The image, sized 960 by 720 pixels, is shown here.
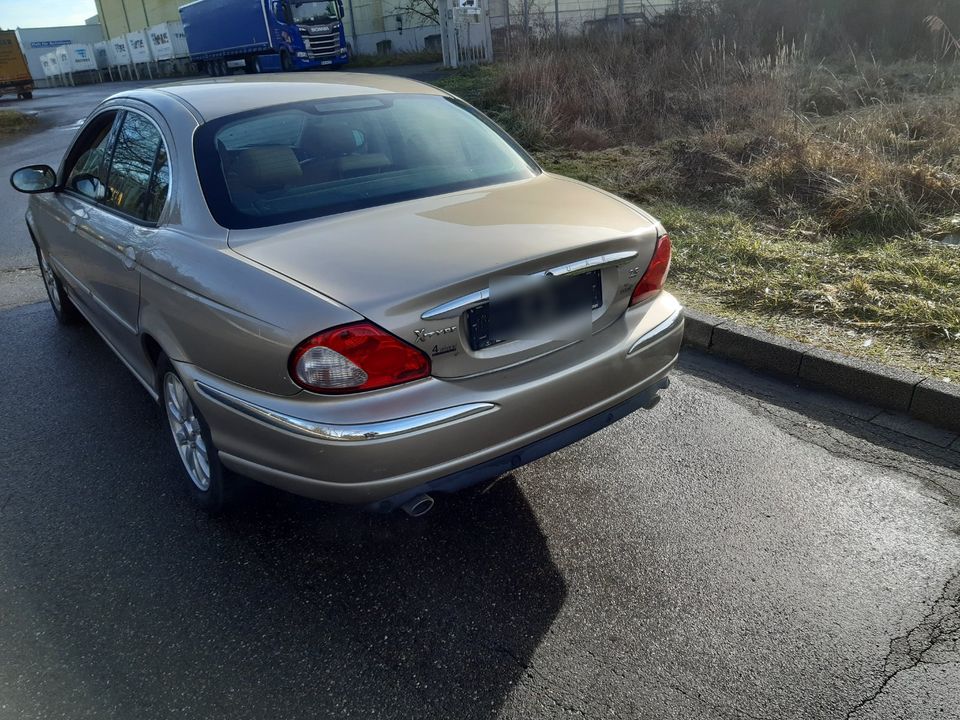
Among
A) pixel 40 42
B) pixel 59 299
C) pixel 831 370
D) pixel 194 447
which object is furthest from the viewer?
pixel 40 42

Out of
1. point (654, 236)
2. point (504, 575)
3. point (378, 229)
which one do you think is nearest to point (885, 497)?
point (654, 236)

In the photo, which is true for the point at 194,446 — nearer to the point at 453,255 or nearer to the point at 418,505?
the point at 418,505

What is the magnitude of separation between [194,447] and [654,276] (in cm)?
208

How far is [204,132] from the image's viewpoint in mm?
3182

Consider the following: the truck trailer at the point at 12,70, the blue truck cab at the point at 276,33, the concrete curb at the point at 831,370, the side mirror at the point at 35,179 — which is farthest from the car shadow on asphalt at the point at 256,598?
the truck trailer at the point at 12,70

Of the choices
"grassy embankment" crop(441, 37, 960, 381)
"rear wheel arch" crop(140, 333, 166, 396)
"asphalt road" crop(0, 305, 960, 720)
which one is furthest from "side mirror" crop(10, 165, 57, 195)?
"grassy embankment" crop(441, 37, 960, 381)

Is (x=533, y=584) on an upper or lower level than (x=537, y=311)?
lower

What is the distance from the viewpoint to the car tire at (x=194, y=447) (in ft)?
9.79

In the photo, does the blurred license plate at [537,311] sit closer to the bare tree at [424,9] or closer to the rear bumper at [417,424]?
the rear bumper at [417,424]

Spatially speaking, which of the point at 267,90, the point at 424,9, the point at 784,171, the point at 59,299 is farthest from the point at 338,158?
the point at 424,9

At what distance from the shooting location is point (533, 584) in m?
2.77

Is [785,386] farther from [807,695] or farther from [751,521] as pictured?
[807,695]

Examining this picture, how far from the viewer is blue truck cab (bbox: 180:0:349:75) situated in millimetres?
28156

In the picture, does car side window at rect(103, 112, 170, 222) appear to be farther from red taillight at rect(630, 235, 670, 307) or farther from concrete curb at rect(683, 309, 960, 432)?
concrete curb at rect(683, 309, 960, 432)
